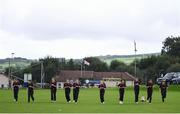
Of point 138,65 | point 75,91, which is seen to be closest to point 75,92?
point 75,91

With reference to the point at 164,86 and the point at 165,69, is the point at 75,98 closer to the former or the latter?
the point at 164,86

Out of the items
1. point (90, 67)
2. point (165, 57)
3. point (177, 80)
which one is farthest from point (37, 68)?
point (177, 80)

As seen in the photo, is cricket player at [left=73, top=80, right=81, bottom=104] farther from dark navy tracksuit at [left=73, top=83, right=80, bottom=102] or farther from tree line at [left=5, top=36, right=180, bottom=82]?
tree line at [left=5, top=36, right=180, bottom=82]

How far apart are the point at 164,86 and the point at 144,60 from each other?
129 metres

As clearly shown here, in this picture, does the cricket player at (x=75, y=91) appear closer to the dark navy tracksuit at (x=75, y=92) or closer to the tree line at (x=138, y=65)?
the dark navy tracksuit at (x=75, y=92)

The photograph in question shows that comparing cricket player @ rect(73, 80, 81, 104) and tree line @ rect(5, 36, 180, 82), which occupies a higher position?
tree line @ rect(5, 36, 180, 82)

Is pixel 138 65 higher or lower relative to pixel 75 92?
higher

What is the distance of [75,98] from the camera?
4122 centimetres

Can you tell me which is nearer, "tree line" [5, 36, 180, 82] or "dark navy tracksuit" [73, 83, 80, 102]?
"dark navy tracksuit" [73, 83, 80, 102]

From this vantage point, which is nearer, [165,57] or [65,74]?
[165,57]

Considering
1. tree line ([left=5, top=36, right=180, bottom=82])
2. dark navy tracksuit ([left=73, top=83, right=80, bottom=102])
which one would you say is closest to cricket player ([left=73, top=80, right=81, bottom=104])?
dark navy tracksuit ([left=73, top=83, right=80, bottom=102])

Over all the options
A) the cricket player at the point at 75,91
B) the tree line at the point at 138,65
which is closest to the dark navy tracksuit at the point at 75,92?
the cricket player at the point at 75,91

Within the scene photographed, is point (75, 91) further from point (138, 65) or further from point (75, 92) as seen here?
point (138, 65)

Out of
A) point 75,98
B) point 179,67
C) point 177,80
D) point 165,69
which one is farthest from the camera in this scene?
point 165,69
